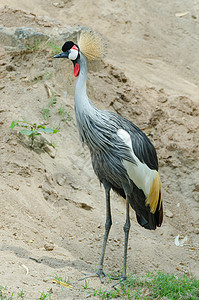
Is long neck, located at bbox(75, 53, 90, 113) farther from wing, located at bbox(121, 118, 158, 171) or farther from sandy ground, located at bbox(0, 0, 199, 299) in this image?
sandy ground, located at bbox(0, 0, 199, 299)

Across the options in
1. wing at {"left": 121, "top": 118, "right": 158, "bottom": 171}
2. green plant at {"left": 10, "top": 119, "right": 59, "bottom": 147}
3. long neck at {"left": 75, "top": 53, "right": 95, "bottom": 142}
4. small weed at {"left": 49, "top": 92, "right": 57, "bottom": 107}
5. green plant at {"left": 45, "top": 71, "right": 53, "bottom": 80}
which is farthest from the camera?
green plant at {"left": 45, "top": 71, "right": 53, "bottom": 80}

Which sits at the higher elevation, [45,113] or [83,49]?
[83,49]

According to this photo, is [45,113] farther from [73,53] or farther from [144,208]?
[144,208]

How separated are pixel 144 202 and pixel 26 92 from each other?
3374mm

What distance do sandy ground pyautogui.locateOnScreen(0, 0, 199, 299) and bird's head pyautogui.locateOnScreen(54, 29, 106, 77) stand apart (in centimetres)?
182

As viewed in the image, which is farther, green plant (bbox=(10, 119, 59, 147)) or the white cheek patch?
green plant (bbox=(10, 119, 59, 147))

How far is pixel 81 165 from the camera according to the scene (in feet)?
20.4

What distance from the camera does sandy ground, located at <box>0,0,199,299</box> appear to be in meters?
4.41

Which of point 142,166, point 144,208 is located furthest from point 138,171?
point 144,208

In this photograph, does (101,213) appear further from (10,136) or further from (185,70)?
(185,70)

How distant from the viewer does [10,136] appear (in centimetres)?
570

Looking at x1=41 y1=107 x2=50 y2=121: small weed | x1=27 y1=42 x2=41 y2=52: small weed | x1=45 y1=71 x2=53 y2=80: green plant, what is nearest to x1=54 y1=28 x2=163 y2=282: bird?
x1=41 y1=107 x2=50 y2=121: small weed

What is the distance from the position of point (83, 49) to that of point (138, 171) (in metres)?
1.49

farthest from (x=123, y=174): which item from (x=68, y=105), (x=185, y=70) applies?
(x=185, y=70)
